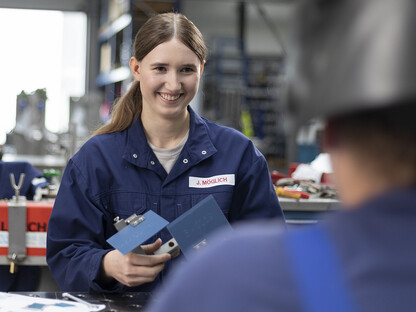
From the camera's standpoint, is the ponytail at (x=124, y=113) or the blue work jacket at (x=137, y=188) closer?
the blue work jacket at (x=137, y=188)

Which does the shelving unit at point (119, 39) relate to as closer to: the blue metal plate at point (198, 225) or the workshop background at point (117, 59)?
the workshop background at point (117, 59)

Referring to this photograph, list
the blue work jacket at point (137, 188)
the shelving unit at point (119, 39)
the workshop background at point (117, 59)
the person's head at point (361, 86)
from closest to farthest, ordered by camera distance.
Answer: the person's head at point (361, 86)
the blue work jacket at point (137, 188)
the shelving unit at point (119, 39)
the workshop background at point (117, 59)

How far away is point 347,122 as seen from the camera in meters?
0.55

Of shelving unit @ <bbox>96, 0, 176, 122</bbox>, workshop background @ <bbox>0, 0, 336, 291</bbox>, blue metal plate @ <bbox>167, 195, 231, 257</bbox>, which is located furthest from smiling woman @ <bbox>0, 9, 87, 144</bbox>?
blue metal plate @ <bbox>167, 195, 231, 257</bbox>

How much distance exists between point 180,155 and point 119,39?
7436 millimetres

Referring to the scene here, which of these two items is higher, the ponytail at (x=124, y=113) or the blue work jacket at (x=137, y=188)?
the ponytail at (x=124, y=113)

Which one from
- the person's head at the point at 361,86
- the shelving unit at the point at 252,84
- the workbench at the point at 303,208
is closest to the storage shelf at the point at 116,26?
the shelving unit at the point at 252,84

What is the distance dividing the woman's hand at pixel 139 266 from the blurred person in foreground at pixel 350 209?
1.00m

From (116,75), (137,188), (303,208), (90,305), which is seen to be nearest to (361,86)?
(90,305)

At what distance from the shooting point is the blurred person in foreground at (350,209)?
0.51 meters

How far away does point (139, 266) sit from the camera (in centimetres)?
156

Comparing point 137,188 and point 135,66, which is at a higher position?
point 135,66

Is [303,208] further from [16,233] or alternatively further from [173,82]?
[16,233]

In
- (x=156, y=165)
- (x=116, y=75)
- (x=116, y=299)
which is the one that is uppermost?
(x=116, y=75)
